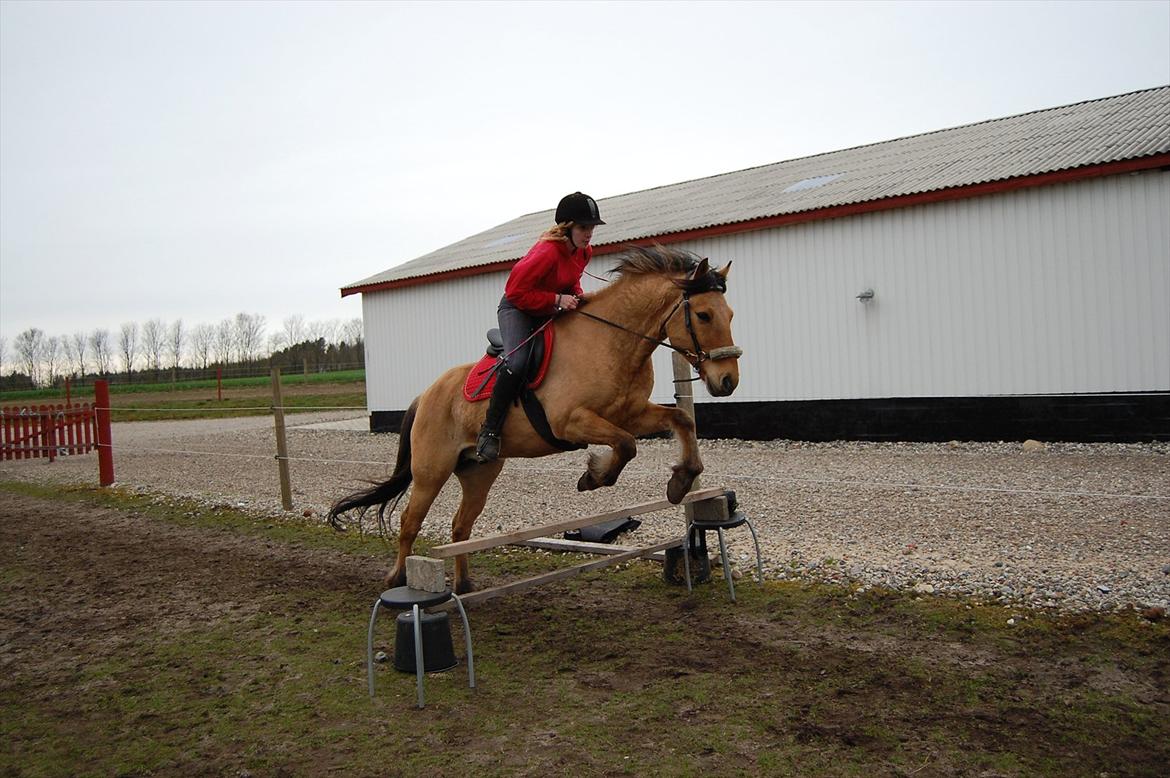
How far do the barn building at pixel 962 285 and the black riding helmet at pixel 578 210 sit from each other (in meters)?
9.77

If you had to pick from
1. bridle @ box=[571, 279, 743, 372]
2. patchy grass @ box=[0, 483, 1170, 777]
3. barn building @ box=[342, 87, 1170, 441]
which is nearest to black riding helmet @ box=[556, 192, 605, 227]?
bridle @ box=[571, 279, 743, 372]

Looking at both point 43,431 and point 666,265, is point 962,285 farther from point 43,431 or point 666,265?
point 43,431

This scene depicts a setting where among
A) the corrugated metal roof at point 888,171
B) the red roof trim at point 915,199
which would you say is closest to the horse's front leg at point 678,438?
the red roof trim at point 915,199

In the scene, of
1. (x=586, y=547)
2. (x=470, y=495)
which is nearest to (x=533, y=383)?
(x=470, y=495)

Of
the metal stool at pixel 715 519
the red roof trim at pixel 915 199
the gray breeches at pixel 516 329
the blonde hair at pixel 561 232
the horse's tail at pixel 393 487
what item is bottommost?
the metal stool at pixel 715 519

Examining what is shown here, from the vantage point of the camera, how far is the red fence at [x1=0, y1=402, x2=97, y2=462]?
64.5 ft

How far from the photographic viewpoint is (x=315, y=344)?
49438 millimetres

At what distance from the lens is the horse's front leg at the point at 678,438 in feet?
15.7

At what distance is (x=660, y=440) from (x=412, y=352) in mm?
7163

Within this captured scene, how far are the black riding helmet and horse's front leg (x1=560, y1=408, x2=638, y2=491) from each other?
1131 mm

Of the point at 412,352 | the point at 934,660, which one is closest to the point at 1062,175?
the point at 934,660

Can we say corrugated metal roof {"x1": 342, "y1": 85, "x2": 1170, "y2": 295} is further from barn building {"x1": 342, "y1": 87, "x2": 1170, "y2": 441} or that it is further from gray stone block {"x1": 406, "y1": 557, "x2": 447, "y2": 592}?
gray stone block {"x1": 406, "y1": 557, "x2": 447, "y2": 592}

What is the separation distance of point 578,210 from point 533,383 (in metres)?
1.06

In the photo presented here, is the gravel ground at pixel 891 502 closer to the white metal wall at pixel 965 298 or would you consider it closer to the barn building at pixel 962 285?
the barn building at pixel 962 285
